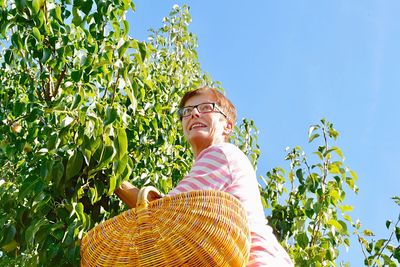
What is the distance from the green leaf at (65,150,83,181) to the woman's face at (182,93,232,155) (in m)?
0.40

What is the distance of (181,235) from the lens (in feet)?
3.96

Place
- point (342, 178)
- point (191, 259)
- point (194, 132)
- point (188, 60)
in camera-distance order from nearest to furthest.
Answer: point (191, 259) → point (194, 132) → point (342, 178) → point (188, 60)

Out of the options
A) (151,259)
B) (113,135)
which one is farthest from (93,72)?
(151,259)

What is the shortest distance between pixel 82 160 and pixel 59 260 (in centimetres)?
35

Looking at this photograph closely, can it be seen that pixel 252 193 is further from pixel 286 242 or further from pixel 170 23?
pixel 170 23

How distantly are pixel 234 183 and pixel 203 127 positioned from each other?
321 mm

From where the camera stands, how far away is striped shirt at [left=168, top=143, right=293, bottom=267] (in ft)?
4.42

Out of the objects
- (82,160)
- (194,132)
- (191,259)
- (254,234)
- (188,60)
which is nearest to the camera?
(191,259)

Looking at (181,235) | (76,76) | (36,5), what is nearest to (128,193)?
(76,76)

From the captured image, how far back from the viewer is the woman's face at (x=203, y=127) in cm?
165

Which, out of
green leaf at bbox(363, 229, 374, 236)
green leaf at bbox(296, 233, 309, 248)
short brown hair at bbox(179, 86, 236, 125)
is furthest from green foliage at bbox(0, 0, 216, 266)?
green leaf at bbox(363, 229, 374, 236)

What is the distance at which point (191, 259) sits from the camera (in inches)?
46.8

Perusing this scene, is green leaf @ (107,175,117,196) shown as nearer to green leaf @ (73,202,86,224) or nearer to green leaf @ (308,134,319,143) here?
green leaf @ (73,202,86,224)

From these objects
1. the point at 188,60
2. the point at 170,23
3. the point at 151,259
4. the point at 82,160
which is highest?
the point at 170,23
